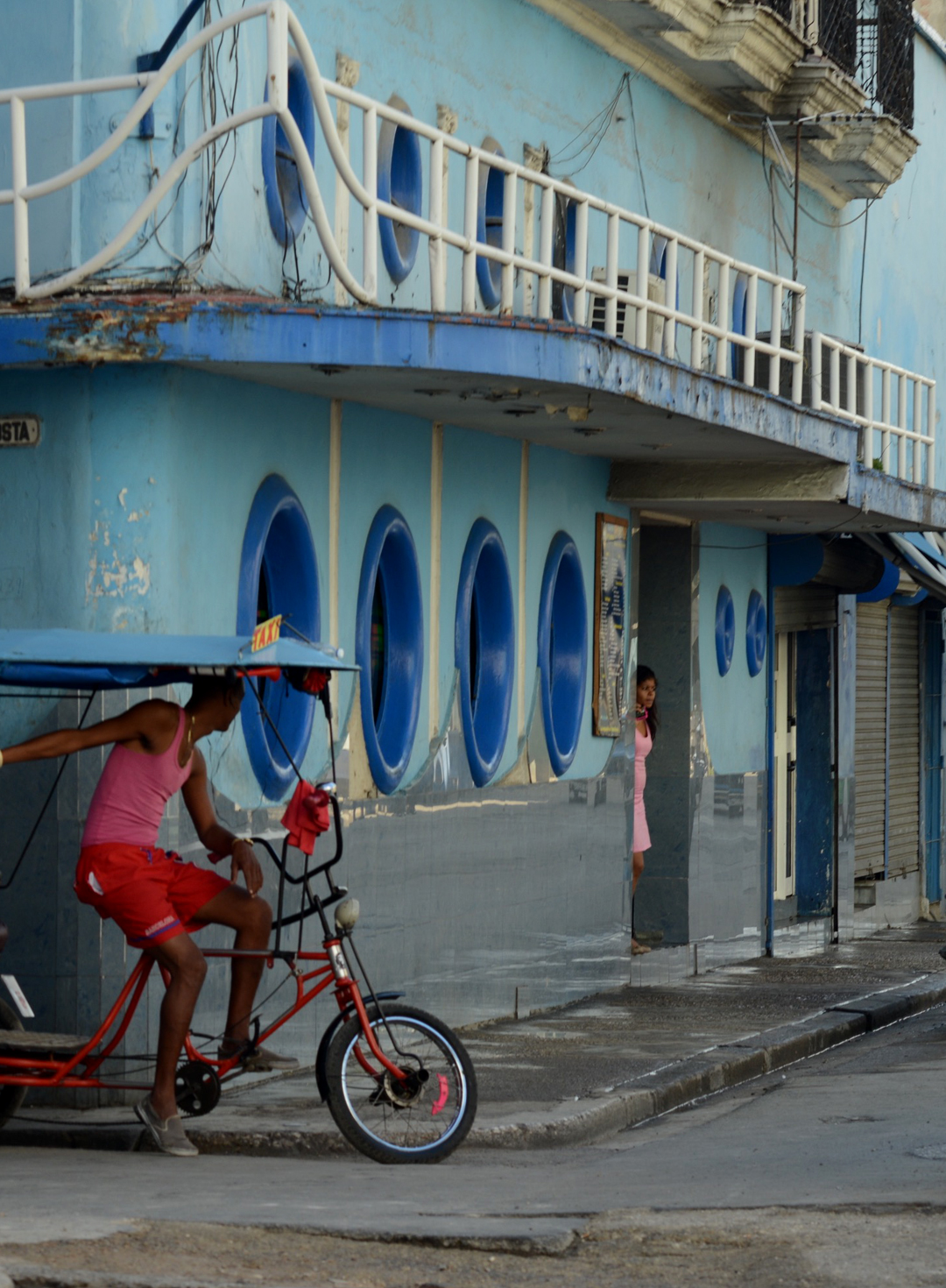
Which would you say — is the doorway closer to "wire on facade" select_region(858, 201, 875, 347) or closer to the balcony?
"wire on facade" select_region(858, 201, 875, 347)

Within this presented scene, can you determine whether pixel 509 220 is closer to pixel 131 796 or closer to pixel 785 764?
pixel 131 796

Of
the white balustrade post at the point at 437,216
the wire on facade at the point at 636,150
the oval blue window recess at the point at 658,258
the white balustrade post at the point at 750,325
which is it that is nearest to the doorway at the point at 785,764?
the oval blue window recess at the point at 658,258

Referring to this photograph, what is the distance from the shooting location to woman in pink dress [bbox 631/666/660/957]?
48.2 ft

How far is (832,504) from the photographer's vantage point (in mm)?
14102

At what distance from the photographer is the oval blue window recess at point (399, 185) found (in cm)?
1116

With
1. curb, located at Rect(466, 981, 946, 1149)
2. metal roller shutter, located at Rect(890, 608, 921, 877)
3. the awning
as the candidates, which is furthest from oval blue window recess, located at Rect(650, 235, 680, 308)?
metal roller shutter, located at Rect(890, 608, 921, 877)

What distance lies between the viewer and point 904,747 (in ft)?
71.5

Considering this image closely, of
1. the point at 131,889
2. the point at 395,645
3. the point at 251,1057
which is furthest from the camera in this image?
the point at 395,645

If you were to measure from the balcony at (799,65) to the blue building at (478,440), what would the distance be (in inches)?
1.9

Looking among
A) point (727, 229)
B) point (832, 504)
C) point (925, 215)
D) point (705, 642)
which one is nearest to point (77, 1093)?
point (832, 504)

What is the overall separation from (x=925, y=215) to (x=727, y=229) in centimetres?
679

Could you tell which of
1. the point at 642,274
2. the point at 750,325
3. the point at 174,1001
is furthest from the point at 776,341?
the point at 174,1001

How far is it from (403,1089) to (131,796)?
57.8 inches

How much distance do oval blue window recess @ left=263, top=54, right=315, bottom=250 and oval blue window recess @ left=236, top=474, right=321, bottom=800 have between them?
4.25ft
